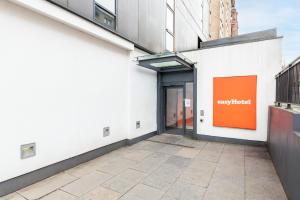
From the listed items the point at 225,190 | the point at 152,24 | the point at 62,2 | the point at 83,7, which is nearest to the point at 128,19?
the point at 152,24

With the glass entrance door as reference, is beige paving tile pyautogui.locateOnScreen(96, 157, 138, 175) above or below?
below

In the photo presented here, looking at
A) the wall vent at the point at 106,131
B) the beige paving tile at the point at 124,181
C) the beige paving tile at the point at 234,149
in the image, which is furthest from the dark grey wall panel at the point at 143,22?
the beige paving tile at the point at 234,149

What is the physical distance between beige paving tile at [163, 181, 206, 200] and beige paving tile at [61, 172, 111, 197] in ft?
4.73

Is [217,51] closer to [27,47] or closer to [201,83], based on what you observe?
[201,83]

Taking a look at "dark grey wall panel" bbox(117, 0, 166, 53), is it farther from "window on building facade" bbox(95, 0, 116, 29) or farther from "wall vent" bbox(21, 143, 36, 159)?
"wall vent" bbox(21, 143, 36, 159)

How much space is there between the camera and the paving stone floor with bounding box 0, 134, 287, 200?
302cm

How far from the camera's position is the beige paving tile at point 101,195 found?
9.63ft

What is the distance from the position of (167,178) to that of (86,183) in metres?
1.71

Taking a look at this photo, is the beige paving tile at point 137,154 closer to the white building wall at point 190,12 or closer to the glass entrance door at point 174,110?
the glass entrance door at point 174,110

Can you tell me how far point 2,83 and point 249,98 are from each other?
23.0ft

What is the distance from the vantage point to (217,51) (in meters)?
6.55

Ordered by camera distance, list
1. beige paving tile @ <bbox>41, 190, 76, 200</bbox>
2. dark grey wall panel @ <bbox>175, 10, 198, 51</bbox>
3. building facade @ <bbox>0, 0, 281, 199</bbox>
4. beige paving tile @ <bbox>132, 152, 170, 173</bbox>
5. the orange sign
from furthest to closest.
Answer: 1. dark grey wall panel @ <bbox>175, 10, 198, 51</bbox>
2. the orange sign
3. beige paving tile @ <bbox>132, 152, 170, 173</bbox>
4. building facade @ <bbox>0, 0, 281, 199</bbox>
5. beige paving tile @ <bbox>41, 190, 76, 200</bbox>

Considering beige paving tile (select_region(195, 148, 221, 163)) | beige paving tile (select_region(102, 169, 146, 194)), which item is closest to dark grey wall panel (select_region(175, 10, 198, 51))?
beige paving tile (select_region(195, 148, 221, 163))

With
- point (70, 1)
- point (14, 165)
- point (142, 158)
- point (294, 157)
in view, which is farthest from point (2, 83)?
point (294, 157)
